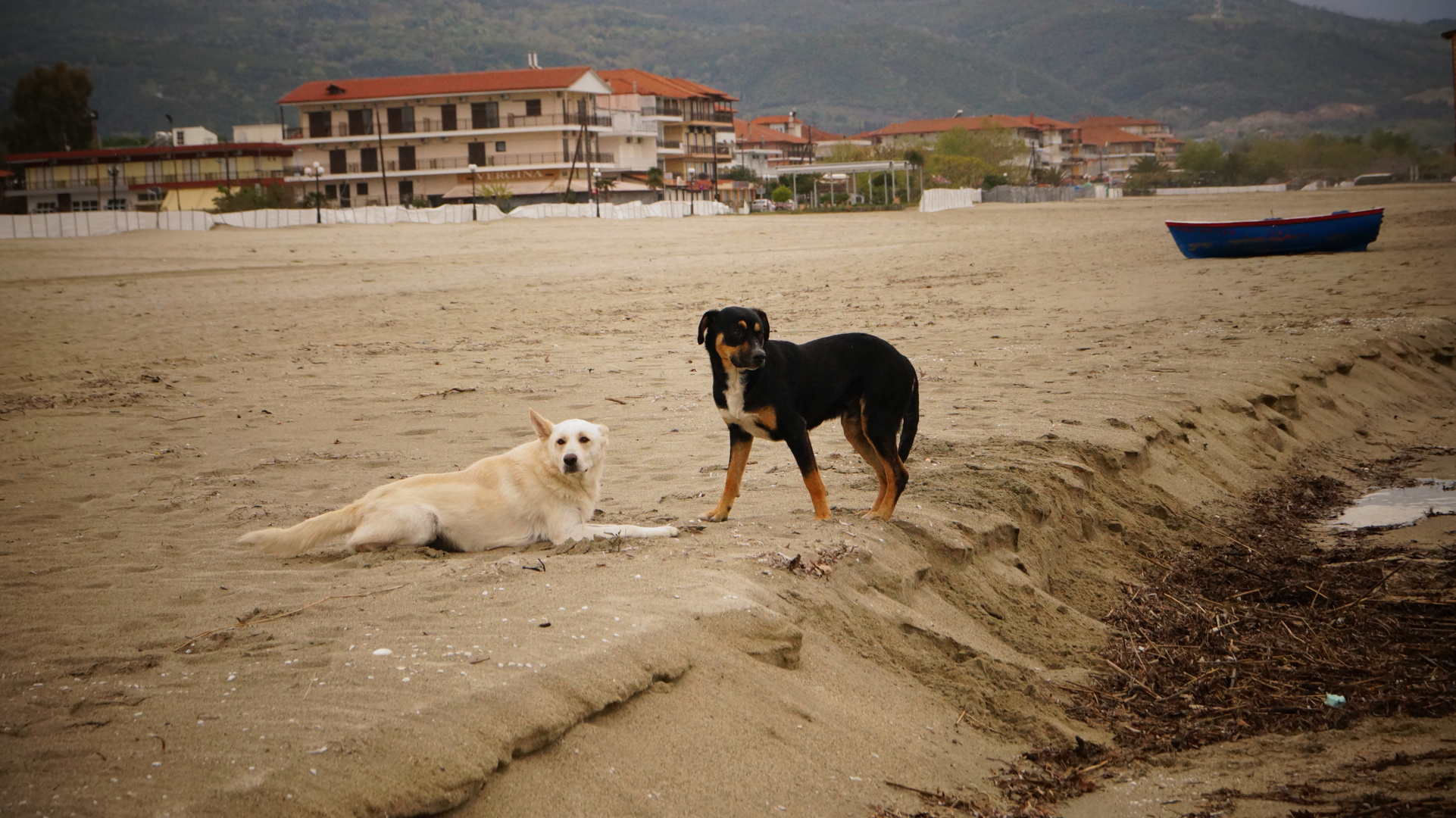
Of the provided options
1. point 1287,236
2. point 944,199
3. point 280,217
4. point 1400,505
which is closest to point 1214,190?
point 944,199

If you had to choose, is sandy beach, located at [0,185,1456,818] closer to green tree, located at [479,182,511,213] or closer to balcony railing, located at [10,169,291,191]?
green tree, located at [479,182,511,213]

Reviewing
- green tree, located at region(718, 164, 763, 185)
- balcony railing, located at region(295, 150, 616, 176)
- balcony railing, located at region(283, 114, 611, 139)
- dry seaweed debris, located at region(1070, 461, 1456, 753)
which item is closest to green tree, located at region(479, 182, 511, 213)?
balcony railing, located at region(295, 150, 616, 176)

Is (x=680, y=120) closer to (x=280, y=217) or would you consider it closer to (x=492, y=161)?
(x=492, y=161)

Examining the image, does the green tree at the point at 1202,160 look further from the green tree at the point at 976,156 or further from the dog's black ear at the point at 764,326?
the dog's black ear at the point at 764,326

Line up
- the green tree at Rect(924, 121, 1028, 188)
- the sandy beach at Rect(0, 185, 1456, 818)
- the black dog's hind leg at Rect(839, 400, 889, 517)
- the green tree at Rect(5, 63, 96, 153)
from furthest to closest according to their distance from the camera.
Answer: the green tree at Rect(924, 121, 1028, 188)
the green tree at Rect(5, 63, 96, 153)
the black dog's hind leg at Rect(839, 400, 889, 517)
the sandy beach at Rect(0, 185, 1456, 818)

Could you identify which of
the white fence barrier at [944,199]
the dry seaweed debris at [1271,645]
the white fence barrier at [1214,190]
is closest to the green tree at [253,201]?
the white fence barrier at [944,199]

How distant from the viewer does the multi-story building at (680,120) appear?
4109 inches

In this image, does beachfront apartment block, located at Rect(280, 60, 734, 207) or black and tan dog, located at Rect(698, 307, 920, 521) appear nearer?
black and tan dog, located at Rect(698, 307, 920, 521)

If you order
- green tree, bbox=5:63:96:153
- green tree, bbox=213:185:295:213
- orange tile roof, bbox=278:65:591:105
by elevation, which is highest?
green tree, bbox=5:63:96:153

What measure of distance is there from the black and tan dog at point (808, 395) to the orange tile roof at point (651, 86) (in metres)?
104

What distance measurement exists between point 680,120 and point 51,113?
67.0 metres

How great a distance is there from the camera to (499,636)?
14.9ft

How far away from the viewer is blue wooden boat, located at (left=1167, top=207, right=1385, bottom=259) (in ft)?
76.9

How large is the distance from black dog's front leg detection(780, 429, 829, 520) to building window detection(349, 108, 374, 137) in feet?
304
